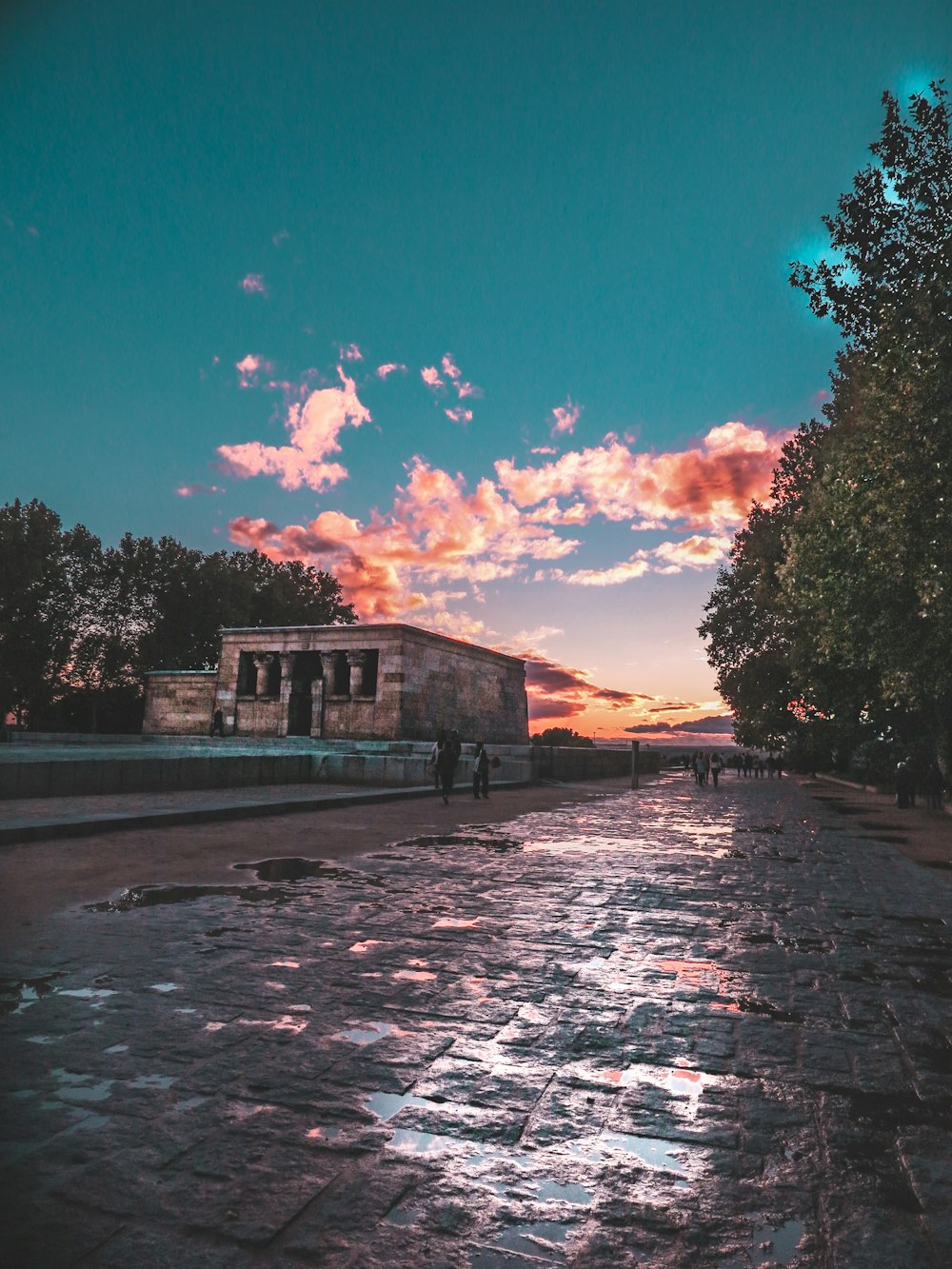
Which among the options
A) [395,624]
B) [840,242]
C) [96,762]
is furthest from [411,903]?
[395,624]

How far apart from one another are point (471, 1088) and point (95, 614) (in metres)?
58.5

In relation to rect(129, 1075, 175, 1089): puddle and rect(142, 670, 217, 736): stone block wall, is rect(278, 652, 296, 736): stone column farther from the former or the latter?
rect(129, 1075, 175, 1089): puddle

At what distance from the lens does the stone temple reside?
3575 cm

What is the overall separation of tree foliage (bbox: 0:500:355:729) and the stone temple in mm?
11387

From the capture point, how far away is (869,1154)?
2.89 m

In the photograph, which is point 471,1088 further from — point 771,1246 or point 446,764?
point 446,764

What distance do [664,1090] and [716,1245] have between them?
1064 mm

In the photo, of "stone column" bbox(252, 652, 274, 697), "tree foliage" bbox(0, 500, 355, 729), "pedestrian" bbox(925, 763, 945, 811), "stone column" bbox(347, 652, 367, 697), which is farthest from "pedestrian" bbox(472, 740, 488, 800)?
"tree foliage" bbox(0, 500, 355, 729)

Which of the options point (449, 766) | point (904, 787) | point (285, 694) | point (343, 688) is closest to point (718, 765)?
point (904, 787)

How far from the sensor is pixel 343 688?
39312 millimetres

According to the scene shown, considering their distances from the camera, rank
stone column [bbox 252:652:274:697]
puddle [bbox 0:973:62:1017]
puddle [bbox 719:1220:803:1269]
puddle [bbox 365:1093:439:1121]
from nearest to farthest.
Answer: puddle [bbox 719:1220:803:1269]
puddle [bbox 365:1093:439:1121]
puddle [bbox 0:973:62:1017]
stone column [bbox 252:652:274:697]

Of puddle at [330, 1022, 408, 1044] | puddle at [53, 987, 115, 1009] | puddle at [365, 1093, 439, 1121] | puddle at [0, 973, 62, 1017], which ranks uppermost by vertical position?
puddle at [0, 973, 62, 1017]

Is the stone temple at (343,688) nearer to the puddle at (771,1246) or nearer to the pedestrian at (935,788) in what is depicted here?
the pedestrian at (935,788)

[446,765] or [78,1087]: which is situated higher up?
[446,765]
